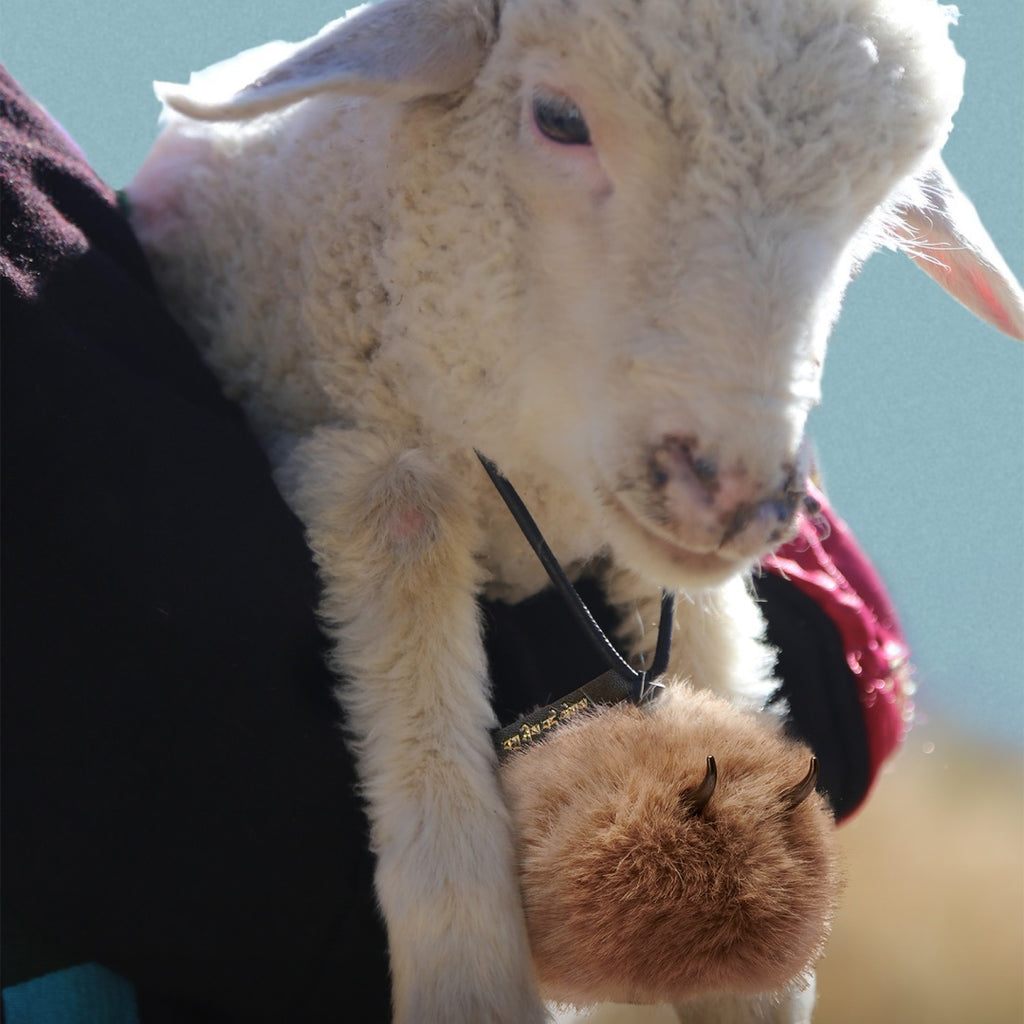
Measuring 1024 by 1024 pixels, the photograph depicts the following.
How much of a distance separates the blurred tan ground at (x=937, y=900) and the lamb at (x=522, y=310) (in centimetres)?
167

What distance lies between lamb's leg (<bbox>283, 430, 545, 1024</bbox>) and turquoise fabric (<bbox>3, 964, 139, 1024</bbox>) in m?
0.23

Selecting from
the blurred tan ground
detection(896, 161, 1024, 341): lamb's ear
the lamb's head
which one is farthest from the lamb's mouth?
the blurred tan ground

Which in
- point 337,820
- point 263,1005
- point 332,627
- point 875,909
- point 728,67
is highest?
point 728,67

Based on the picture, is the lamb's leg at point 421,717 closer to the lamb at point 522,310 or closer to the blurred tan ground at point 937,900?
the lamb at point 522,310

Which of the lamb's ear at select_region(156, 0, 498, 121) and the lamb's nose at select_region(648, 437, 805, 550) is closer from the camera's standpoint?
the lamb's nose at select_region(648, 437, 805, 550)

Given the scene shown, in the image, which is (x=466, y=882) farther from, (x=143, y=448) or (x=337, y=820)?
(x=143, y=448)

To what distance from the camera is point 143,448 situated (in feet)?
2.97

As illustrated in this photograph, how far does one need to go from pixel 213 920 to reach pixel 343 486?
1.38 ft

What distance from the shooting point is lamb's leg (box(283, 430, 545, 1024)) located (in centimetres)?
83

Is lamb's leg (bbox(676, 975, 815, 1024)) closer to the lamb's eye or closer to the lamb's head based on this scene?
the lamb's head

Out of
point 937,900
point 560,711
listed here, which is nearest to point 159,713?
point 560,711

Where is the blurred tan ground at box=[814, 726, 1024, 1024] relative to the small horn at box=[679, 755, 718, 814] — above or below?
below

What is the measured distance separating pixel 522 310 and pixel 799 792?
1.62 feet

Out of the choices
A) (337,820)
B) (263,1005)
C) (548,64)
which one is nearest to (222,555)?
(337,820)
